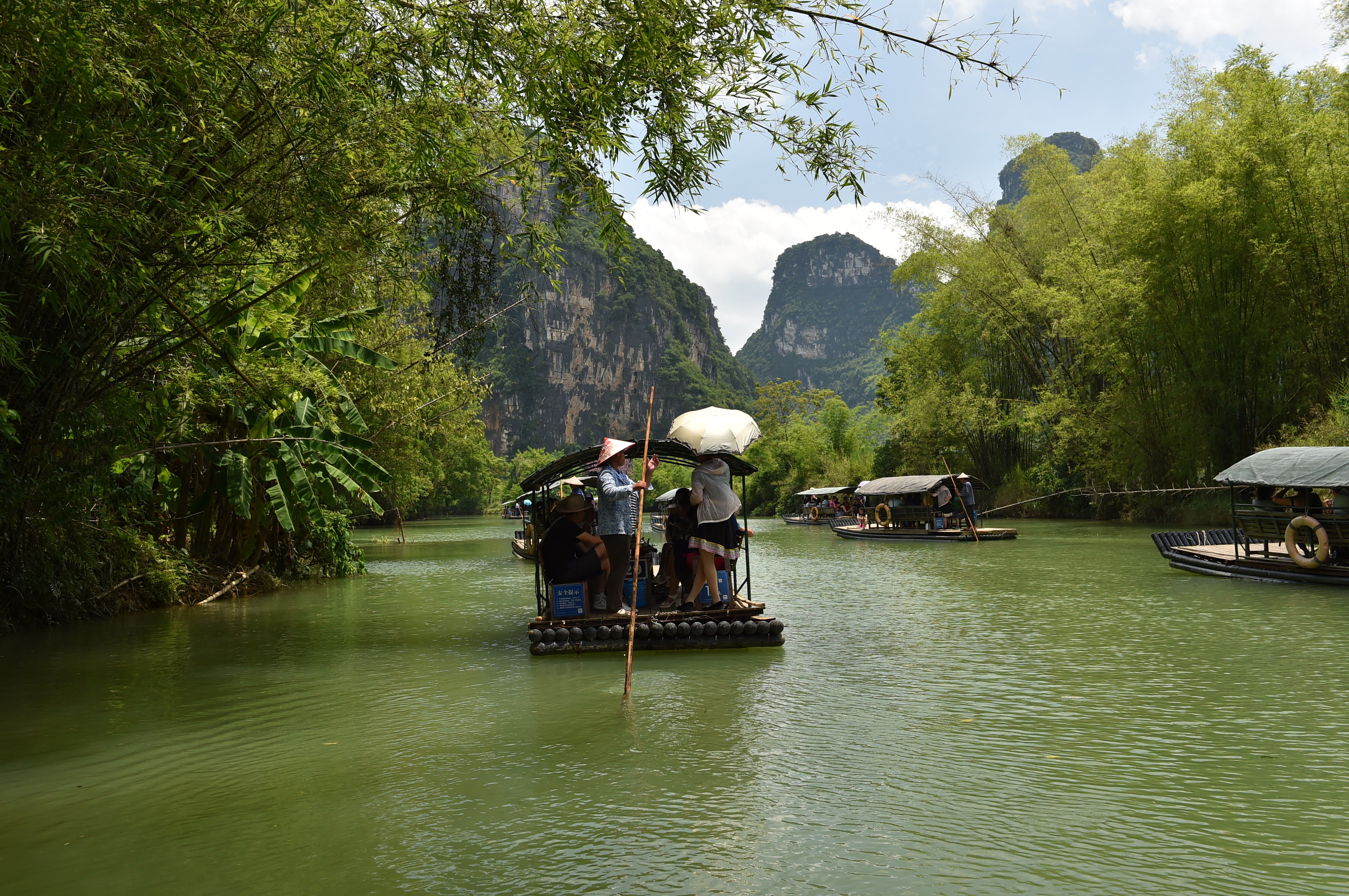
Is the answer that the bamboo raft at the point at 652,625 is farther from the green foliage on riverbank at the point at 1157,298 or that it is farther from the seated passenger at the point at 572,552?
the green foliage on riverbank at the point at 1157,298

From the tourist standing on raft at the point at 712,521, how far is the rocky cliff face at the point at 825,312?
543ft

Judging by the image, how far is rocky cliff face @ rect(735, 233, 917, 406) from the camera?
18138cm

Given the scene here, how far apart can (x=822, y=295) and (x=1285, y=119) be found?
582 feet

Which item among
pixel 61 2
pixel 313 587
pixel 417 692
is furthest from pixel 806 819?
pixel 313 587

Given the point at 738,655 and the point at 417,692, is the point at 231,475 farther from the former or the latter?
the point at 738,655

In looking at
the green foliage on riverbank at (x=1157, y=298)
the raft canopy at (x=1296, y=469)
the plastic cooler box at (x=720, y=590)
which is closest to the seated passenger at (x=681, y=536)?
the plastic cooler box at (x=720, y=590)

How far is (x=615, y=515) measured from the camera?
29.3 ft

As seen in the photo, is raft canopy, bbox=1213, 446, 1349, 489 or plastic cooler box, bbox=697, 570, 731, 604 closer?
plastic cooler box, bbox=697, 570, 731, 604

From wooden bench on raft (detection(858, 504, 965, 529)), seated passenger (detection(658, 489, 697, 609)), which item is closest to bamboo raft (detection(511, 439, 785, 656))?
seated passenger (detection(658, 489, 697, 609))

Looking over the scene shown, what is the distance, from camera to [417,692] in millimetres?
7602

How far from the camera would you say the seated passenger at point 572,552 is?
9.10 m

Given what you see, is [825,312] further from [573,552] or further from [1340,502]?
[573,552]

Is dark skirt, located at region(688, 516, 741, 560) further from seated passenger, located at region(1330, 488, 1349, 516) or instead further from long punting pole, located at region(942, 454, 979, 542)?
long punting pole, located at region(942, 454, 979, 542)

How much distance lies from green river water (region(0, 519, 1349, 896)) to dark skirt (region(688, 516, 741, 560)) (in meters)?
1.04
